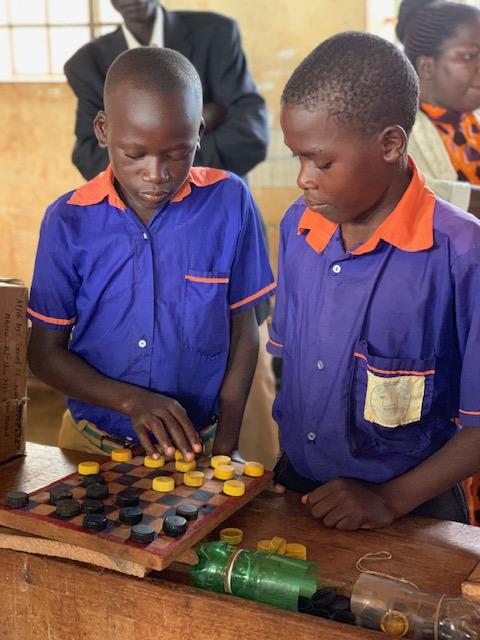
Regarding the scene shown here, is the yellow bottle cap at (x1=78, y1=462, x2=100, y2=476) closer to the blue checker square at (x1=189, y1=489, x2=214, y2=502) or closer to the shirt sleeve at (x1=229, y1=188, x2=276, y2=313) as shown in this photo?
the blue checker square at (x1=189, y1=489, x2=214, y2=502)

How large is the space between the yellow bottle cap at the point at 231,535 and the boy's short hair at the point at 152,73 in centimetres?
87

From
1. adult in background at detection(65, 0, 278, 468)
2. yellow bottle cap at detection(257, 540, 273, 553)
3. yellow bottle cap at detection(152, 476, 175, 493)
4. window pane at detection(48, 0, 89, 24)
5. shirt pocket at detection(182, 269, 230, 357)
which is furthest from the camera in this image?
window pane at detection(48, 0, 89, 24)

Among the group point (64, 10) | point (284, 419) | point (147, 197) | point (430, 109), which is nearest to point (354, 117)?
point (147, 197)

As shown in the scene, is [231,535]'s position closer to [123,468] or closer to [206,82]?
[123,468]

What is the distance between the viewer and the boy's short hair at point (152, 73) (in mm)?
1647

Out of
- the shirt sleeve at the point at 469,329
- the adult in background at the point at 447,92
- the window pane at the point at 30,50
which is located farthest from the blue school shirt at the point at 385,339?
the window pane at the point at 30,50

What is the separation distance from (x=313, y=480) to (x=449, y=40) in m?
1.58

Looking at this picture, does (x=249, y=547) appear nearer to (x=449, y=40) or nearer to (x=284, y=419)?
(x=284, y=419)

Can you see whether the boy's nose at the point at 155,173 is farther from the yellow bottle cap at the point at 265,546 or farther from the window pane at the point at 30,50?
the window pane at the point at 30,50

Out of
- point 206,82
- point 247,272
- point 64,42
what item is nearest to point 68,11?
point 64,42

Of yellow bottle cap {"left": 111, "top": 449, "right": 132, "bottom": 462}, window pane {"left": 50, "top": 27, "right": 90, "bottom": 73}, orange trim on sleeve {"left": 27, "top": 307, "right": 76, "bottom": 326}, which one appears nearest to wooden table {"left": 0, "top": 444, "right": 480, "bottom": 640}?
yellow bottle cap {"left": 111, "top": 449, "right": 132, "bottom": 462}

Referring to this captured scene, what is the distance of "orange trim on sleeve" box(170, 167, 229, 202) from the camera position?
184 centimetres

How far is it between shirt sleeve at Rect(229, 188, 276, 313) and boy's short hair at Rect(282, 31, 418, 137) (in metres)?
0.49

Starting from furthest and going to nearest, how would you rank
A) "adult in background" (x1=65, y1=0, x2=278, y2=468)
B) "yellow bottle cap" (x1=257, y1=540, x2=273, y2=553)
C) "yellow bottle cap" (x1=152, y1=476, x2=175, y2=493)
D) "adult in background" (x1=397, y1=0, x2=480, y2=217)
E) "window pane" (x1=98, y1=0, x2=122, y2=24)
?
"window pane" (x1=98, y1=0, x2=122, y2=24) → "adult in background" (x1=65, y1=0, x2=278, y2=468) → "adult in background" (x1=397, y1=0, x2=480, y2=217) → "yellow bottle cap" (x1=152, y1=476, x2=175, y2=493) → "yellow bottle cap" (x1=257, y1=540, x2=273, y2=553)
